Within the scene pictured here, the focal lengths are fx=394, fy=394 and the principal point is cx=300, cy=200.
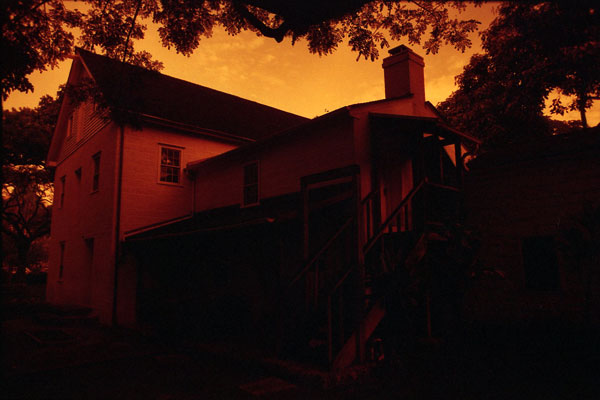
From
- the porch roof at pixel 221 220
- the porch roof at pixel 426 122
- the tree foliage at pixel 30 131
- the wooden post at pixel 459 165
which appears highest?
the tree foliage at pixel 30 131

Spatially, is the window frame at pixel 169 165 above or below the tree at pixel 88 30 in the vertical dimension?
below

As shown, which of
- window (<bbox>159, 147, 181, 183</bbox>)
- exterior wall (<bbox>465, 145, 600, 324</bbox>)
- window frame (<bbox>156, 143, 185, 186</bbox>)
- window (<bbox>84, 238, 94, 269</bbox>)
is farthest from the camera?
window (<bbox>84, 238, 94, 269</bbox>)

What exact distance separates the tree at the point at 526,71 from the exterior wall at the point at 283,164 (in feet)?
14.9

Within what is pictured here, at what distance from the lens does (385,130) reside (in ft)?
33.5

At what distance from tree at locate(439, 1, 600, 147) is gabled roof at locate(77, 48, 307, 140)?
883cm

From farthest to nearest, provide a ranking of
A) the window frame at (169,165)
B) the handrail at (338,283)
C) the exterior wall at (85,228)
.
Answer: the window frame at (169,165) < the exterior wall at (85,228) < the handrail at (338,283)

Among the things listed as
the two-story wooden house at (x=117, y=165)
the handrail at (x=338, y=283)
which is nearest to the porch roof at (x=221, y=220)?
the two-story wooden house at (x=117, y=165)

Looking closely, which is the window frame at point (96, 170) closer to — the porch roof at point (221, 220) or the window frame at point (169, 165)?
the window frame at point (169, 165)

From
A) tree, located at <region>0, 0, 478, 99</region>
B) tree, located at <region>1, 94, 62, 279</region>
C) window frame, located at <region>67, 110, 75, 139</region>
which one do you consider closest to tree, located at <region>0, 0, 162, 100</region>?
tree, located at <region>0, 0, 478, 99</region>

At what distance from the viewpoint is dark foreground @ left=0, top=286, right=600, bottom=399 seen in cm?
599

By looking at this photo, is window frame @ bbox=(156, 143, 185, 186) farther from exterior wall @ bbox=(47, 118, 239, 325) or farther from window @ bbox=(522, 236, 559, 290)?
window @ bbox=(522, 236, 559, 290)

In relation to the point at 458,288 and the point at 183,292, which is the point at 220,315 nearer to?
the point at 183,292

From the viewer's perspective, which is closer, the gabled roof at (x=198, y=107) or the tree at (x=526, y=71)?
the tree at (x=526, y=71)

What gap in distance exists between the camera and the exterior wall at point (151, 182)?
1382 cm
